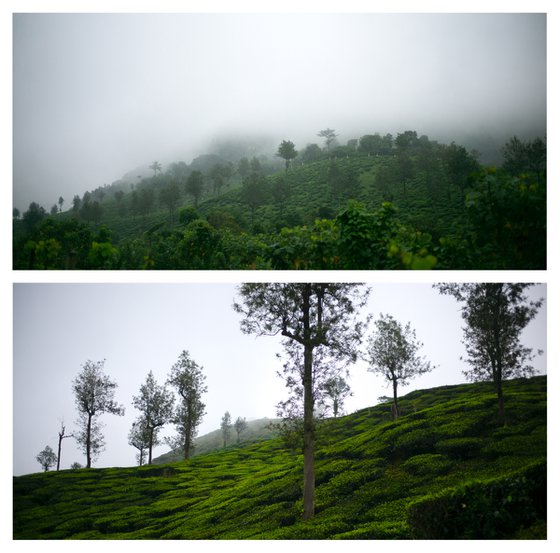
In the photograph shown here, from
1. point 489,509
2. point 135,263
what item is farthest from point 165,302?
point 489,509

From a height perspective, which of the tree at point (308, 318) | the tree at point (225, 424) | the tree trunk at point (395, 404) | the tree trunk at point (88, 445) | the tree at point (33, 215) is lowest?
the tree at point (225, 424)

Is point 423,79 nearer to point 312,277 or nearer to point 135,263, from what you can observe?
point 312,277

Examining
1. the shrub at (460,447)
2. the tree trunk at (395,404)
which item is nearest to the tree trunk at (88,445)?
the tree trunk at (395,404)

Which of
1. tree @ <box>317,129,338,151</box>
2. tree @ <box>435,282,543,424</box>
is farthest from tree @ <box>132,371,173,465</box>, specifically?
tree @ <box>435,282,543,424</box>

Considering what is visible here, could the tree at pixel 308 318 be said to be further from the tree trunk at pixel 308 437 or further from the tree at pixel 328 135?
the tree at pixel 328 135

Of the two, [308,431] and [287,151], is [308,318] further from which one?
[287,151]

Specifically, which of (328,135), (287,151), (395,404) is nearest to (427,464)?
(395,404)

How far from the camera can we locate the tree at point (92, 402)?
8766mm

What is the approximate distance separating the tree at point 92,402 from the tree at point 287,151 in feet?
16.3

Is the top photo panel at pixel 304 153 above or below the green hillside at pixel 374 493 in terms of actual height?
above

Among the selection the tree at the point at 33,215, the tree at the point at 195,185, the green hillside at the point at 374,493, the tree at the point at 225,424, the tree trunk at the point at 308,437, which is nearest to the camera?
the green hillside at the point at 374,493

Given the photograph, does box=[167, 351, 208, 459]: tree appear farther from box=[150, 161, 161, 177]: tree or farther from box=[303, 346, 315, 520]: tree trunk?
box=[150, 161, 161, 177]: tree

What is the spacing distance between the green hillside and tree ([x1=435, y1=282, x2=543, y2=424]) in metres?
→ 0.38

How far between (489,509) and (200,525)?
4384mm
